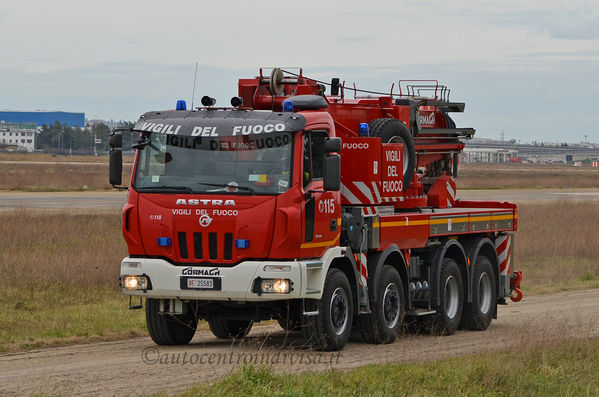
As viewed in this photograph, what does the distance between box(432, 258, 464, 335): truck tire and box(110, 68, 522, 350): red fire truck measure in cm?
74

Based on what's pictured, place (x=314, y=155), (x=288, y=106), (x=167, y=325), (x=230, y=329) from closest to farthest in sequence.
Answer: (x=314, y=155), (x=288, y=106), (x=167, y=325), (x=230, y=329)

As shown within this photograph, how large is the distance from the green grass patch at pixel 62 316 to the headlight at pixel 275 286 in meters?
3.33

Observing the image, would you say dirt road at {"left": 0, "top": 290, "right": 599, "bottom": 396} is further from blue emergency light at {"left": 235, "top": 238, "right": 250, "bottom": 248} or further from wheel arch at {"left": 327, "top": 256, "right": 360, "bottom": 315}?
blue emergency light at {"left": 235, "top": 238, "right": 250, "bottom": 248}

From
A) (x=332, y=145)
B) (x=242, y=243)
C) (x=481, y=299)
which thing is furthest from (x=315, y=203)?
(x=481, y=299)

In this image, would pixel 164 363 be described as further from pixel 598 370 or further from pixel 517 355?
pixel 598 370

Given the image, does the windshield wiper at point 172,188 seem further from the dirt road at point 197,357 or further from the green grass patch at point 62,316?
the green grass patch at point 62,316

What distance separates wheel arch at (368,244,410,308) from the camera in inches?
523

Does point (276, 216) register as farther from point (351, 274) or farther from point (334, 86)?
point (334, 86)

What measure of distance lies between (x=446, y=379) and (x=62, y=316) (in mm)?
7105

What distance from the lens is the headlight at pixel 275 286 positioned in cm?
1145

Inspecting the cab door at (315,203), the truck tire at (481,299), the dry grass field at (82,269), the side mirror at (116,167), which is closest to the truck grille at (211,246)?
the cab door at (315,203)

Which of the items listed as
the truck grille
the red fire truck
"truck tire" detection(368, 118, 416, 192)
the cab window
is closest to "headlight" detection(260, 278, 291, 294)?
the red fire truck

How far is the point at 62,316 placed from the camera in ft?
50.5

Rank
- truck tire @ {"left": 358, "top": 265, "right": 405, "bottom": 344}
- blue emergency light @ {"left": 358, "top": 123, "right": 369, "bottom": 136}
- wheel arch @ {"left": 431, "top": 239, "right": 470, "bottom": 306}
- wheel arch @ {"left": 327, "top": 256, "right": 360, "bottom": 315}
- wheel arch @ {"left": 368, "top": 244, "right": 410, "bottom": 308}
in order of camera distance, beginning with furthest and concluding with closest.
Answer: wheel arch @ {"left": 431, "top": 239, "right": 470, "bottom": 306}, blue emergency light @ {"left": 358, "top": 123, "right": 369, "bottom": 136}, truck tire @ {"left": 358, "top": 265, "right": 405, "bottom": 344}, wheel arch @ {"left": 368, "top": 244, "right": 410, "bottom": 308}, wheel arch @ {"left": 327, "top": 256, "right": 360, "bottom": 315}
